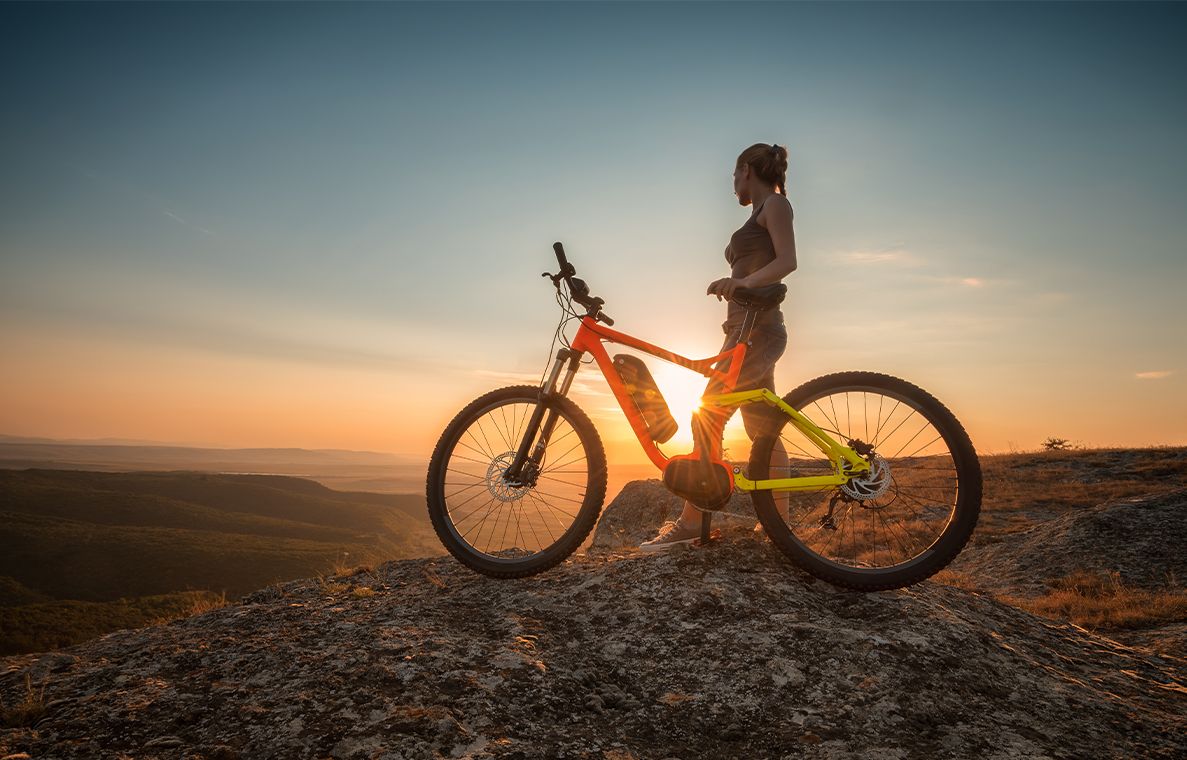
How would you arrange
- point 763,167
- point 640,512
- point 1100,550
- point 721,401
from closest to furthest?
point 721,401
point 763,167
point 1100,550
point 640,512

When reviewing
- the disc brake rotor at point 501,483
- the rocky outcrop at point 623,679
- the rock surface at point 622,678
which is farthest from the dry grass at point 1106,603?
the disc brake rotor at point 501,483

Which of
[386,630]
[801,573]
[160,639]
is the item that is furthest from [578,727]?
[160,639]

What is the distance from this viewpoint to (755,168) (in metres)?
4.52

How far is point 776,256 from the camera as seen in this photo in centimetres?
415

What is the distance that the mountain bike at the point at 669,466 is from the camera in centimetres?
371

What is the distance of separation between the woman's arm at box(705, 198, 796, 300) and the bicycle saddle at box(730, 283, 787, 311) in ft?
0.30

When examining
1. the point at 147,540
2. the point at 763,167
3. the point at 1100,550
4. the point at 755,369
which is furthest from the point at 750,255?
the point at 147,540

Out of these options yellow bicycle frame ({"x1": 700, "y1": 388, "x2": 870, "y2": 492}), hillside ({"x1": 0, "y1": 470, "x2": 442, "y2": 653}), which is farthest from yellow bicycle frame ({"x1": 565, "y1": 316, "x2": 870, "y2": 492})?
hillside ({"x1": 0, "y1": 470, "x2": 442, "y2": 653})

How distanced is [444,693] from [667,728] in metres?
1.06

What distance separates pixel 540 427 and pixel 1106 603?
5880 mm

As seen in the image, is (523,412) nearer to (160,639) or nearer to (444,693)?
(444,693)

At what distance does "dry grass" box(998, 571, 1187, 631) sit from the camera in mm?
5137

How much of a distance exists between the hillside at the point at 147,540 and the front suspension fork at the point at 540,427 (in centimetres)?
5031

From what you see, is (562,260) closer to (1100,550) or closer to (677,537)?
(677,537)
